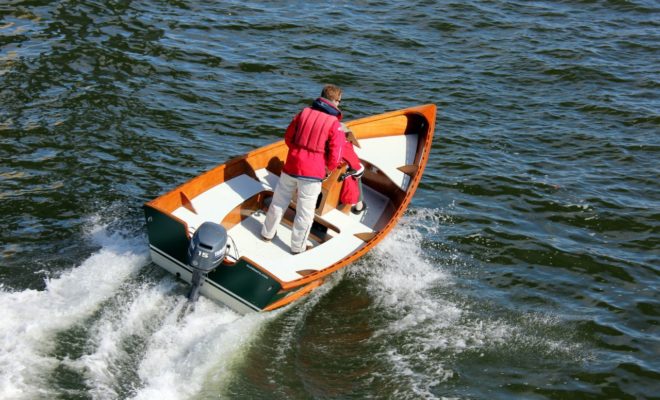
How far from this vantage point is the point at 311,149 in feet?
29.9

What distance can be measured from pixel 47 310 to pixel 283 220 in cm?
329

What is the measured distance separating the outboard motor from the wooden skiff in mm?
181

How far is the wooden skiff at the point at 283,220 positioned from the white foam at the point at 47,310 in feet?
1.95

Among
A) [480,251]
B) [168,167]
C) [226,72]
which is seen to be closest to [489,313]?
[480,251]

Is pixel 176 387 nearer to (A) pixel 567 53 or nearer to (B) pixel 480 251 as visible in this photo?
(B) pixel 480 251

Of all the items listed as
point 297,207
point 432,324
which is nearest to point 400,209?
point 297,207

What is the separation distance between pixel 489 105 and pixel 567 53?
124 inches

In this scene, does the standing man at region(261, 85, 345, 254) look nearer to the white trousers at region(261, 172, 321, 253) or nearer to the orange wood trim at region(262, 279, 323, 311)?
the white trousers at region(261, 172, 321, 253)

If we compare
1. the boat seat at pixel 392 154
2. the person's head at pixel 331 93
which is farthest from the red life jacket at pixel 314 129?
the boat seat at pixel 392 154

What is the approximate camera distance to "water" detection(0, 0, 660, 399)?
8477mm

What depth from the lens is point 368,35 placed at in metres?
17.6

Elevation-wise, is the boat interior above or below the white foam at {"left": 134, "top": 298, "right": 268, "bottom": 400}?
above

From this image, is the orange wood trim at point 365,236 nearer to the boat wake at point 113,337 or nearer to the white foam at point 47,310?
the boat wake at point 113,337

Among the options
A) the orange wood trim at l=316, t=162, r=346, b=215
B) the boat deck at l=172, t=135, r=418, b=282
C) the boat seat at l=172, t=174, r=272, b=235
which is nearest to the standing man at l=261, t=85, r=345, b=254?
the boat deck at l=172, t=135, r=418, b=282
